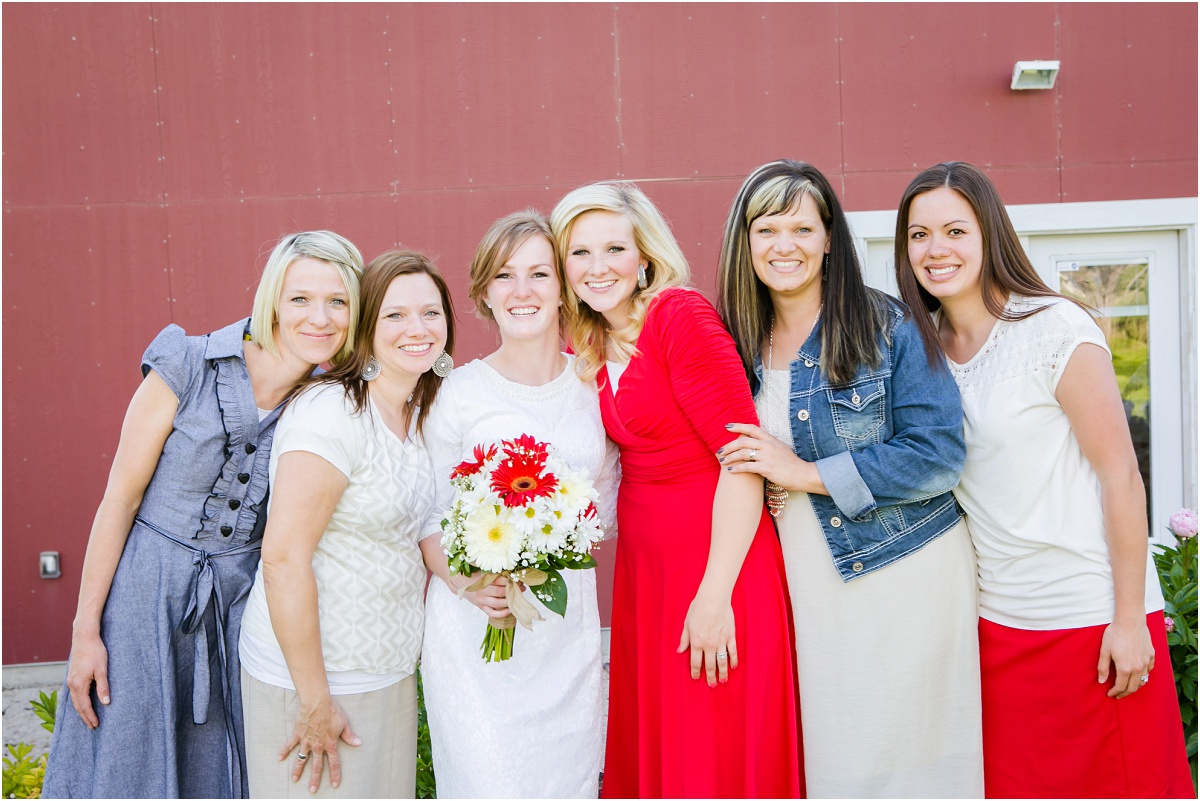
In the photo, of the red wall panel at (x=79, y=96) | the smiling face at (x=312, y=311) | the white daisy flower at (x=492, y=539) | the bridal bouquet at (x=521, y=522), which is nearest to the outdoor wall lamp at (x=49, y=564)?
the red wall panel at (x=79, y=96)

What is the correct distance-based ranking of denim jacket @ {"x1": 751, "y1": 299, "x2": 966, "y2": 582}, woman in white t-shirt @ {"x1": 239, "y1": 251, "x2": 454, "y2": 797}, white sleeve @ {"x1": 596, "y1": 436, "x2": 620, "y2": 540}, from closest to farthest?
woman in white t-shirt @ {"x1": 239, "y1": 251, "x2": 454, "y2": 797} → denim jacket @ {"x1": 751, "y1": 299, "x2": 966, "y2": 582} → white sleeve @ {"x1": 596, "y1": 436, "x2": 620, "y2": 540}

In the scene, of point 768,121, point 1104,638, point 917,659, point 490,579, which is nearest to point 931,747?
point 917,659

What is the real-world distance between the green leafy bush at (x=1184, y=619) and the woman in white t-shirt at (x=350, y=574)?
2.92 metres

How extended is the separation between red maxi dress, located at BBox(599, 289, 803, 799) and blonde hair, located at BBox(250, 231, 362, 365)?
0.91 meters

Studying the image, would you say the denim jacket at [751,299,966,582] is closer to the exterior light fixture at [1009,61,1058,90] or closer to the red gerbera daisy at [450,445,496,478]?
the red gerbera daisy at [450,445,496,478]

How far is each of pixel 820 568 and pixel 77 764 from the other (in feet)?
8.36

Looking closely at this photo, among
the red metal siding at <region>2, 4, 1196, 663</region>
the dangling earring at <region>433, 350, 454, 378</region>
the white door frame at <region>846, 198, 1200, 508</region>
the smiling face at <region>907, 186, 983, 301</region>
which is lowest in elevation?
the dangling earring at <region>433, 350, 454, 378</region>

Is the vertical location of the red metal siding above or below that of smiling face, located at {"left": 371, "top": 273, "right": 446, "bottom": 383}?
above

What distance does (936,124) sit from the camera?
19.5ft

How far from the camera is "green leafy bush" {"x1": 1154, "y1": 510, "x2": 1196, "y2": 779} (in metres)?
3.32

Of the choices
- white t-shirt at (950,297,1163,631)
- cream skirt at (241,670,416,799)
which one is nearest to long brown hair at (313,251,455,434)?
cream skirt at (241,670,416,799)

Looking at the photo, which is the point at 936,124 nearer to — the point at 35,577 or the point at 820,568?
the point at 820,568

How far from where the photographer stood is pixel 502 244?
2814 millimetres

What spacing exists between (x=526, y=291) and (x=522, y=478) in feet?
2.47
